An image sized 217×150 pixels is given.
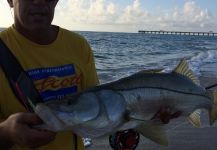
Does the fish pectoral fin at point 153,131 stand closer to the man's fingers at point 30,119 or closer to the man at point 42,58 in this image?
the man at point 42,58

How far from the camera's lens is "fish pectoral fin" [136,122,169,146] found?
263cm

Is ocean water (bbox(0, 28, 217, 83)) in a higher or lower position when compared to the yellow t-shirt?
lower

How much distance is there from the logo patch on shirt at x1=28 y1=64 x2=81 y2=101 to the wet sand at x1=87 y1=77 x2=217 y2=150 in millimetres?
3514

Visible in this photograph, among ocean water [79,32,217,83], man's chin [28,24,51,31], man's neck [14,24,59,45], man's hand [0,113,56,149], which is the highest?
man's chin [28,24,51,31]

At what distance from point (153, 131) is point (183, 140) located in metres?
4.44

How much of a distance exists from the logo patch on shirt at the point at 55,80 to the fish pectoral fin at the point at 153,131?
0.54 m

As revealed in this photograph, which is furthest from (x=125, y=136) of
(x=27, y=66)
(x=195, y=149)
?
(x=195, y=149)

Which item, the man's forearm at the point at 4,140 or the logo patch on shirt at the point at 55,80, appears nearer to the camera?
the man's forearm at the point at 4,140

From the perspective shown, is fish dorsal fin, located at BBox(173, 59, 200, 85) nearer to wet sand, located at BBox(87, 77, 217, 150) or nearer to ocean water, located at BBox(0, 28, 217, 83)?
ocean water, located at BBox(0, 28, 217, 83)

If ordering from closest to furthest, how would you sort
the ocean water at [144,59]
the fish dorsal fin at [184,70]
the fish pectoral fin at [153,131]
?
the fish pectoral fin at [153,131] → the fish dorsal fin at [184,70] → the ocean water at [144,59]

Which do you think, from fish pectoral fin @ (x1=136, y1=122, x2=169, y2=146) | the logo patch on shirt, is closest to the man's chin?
the logo patch on shirt

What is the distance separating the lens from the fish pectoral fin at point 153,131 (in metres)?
2.63

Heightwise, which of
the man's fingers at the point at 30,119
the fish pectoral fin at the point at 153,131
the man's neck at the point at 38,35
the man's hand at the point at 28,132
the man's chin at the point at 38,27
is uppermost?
the man's chin at the point at 38,27

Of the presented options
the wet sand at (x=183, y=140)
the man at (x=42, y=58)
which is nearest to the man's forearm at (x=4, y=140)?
the man at (x=42, y=58)
